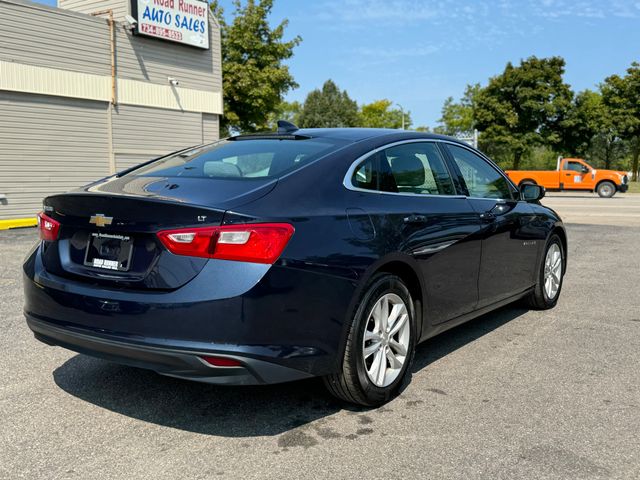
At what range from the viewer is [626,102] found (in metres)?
44.7

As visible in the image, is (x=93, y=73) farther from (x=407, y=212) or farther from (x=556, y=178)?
(x=556, y=178)

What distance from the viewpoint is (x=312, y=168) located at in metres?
3.36

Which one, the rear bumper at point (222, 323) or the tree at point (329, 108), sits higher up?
the tree at point (329, 108)

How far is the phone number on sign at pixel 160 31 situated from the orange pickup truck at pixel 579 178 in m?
17.5

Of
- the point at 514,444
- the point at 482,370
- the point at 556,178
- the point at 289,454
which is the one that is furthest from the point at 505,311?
the point at 556,178

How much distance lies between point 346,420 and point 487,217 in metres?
2.04

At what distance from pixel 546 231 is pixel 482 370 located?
2.11m

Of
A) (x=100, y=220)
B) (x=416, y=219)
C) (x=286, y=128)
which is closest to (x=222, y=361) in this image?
(x=100, y=220)

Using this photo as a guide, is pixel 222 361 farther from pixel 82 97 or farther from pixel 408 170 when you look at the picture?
pixel 82 97

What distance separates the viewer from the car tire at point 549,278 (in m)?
5.81

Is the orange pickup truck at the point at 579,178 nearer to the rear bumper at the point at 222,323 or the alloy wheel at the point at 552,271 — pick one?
the alloy wheel at the point at 552,271

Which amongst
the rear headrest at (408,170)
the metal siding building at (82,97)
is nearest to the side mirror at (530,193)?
the rear headrest at (408,170)

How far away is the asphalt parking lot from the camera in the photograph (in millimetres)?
2816

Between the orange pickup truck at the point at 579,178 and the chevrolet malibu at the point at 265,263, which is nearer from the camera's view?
the chevrolet malibu at the point at 265,263
